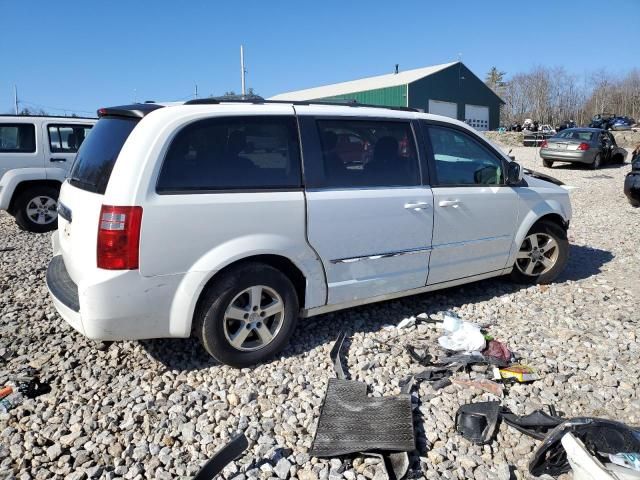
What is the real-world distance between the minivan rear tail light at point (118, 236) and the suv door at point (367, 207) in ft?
3.94

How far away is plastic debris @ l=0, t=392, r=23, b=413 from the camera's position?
3.10 meters

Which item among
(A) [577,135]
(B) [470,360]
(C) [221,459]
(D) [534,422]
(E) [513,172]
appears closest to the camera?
(C) [221,459]

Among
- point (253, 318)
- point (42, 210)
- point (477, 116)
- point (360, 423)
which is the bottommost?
point (360, 423)

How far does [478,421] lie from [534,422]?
13.0 inches

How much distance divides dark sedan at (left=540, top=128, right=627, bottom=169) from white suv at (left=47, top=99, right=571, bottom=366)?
15461mm

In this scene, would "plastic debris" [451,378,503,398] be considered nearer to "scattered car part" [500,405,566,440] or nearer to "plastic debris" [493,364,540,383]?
"plastic debris" [493,364,540,383]

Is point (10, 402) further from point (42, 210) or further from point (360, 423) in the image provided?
point (42, 210)

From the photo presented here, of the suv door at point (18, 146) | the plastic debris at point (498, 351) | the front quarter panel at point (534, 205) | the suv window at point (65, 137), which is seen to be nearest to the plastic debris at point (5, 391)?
the plastic debris at point (498, 351)

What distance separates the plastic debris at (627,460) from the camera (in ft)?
7.42

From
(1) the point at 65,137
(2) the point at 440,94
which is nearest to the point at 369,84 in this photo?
(2) the point at 440,94

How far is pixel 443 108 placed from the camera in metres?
38.1

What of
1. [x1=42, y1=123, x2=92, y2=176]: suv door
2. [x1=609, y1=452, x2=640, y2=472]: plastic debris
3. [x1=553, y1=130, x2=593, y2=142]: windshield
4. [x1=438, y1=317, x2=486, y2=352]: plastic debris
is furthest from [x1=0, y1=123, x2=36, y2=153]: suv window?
[x1=553, y1=130, x2=593, y2=142]: windshield

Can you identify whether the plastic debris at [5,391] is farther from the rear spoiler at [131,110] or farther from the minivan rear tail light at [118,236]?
the rear spoiler at [131,110]

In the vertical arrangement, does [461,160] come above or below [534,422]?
above
